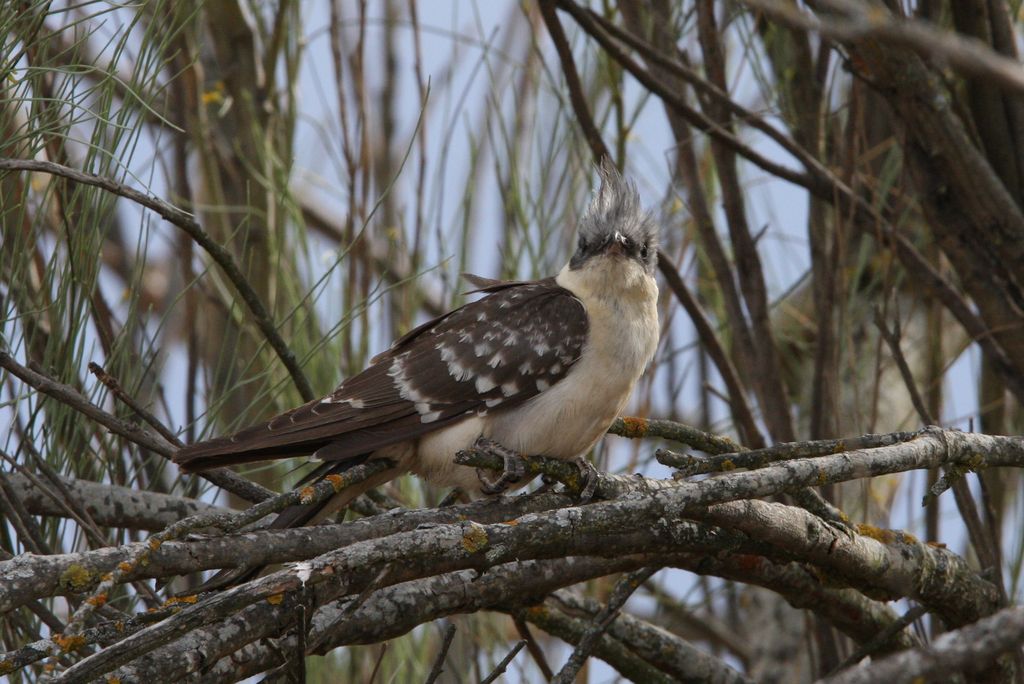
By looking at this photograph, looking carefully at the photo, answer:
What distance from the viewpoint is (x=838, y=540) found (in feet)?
9.43

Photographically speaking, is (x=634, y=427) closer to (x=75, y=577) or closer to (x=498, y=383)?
(x=498, y=383)

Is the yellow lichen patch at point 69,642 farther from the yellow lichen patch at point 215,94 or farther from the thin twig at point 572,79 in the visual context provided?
the yellow lichen patch at point 215,94

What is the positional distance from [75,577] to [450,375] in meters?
1.80

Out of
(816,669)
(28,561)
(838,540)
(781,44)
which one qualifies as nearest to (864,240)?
(781,44)

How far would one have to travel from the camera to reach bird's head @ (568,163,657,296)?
153 inches

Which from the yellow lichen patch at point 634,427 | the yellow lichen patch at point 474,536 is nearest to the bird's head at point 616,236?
the yellow lichen patch at point 634,427

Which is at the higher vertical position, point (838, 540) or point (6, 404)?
point (6, 404)

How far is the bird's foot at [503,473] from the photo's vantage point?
10.1 ft

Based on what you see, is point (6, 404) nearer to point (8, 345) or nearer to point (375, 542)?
point (8, 345)

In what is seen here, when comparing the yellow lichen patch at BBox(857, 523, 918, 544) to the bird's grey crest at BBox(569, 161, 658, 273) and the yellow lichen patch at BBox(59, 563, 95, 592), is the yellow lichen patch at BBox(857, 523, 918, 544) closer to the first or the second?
the bird's grey crest at BBox(569, 161, 658, 273)

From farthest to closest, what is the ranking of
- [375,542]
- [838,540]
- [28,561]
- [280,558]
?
[838,540]
[280,558]
[375,542]
[28,561]

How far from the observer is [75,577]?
73.4 inches

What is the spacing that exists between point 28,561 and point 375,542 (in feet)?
1.74

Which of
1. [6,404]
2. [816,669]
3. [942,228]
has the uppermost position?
[942,228]
